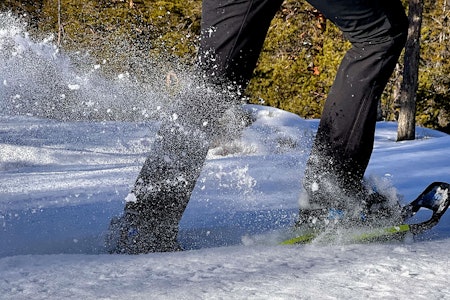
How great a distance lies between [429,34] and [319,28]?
8.01 feet

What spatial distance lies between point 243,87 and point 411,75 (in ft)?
31.7

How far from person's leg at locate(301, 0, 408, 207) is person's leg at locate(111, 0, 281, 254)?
0.19 metres

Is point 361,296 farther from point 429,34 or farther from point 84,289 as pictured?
point 429,34

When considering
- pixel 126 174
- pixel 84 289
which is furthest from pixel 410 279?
pixel 126 174

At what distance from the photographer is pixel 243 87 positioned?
168cm

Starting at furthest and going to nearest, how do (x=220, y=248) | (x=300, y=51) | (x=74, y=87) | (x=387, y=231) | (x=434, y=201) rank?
(x=300, y=51)
(x=74, y=87)
(x=434, y=201)
(x=387, y=231)
(x=220, y=248)

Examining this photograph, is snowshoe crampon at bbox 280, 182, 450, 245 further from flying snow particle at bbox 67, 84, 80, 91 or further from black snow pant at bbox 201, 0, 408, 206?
flying snow particle at bbox 67, 84, 80, 91

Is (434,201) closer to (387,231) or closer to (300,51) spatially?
(387,231)

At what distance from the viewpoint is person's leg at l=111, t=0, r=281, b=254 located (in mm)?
1580

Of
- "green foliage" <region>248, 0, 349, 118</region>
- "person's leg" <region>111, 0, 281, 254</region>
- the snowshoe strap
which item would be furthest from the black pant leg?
"green foliage" <region>248, 0, 349, 118</region>

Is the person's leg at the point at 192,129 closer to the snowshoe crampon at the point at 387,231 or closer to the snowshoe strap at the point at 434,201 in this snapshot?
the snowshoe crampon at the point at 387,231

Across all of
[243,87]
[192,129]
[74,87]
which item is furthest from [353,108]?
[74,87]

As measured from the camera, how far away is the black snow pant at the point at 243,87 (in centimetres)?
159

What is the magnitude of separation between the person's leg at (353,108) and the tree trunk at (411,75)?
8.94 meters
